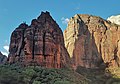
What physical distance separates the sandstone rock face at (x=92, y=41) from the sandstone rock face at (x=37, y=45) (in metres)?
36.9

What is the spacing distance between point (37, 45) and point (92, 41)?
5225 centimetres

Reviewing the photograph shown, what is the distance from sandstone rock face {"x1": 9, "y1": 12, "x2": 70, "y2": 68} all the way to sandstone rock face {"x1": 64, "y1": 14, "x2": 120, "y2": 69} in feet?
121

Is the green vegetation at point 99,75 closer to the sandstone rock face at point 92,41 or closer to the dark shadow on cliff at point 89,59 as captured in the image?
the dark shadow on cliff at point 89,59

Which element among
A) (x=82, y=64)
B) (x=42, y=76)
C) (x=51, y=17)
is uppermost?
(x=51, y=17)

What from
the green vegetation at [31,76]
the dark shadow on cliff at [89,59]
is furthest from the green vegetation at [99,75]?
the green vegetation at [31,76]

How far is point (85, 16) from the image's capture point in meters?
118

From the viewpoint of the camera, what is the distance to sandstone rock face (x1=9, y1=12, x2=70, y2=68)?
65.2 metres

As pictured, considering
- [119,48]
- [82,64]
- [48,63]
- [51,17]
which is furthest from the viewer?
[119,48]

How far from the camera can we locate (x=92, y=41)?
116 m

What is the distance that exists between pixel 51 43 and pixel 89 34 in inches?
1961

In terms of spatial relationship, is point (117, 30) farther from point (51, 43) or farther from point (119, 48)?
point (51, 43)

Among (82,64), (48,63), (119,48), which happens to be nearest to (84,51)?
Answer: (82,64)

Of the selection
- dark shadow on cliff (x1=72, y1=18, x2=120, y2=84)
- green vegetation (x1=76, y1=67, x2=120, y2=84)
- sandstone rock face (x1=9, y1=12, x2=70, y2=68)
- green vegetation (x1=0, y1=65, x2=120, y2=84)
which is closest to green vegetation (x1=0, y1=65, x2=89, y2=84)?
green vegetation (x1=0, y1=65, x2=120, y2=84)

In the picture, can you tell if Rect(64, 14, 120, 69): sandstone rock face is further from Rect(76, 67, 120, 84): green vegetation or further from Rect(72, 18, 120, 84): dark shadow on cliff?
Rect(76, 67, 120, 84): green vegetation
